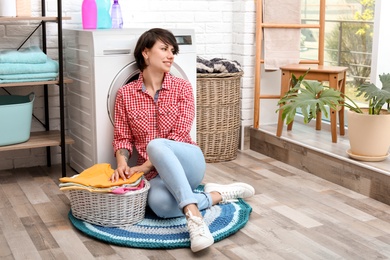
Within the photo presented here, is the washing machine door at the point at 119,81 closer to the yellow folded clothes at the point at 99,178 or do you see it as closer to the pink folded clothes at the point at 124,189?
the yellow folded clothes at the point at 99,178

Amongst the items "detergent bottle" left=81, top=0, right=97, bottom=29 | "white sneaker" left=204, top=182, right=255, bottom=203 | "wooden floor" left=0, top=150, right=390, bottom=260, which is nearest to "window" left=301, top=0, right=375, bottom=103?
"wooden floor" left=0, top=150, right=390, bottom=260

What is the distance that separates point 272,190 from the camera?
314 centimetres

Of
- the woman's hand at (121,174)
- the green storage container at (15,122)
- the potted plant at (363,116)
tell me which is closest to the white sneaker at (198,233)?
the woman's hand at (121,174)

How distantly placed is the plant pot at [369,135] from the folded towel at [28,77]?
5.13ft

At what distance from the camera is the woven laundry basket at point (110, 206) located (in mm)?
2533

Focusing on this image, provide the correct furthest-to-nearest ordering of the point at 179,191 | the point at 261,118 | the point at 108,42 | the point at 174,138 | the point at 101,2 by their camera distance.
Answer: the point at 261,118 → the point at 101,2 → the point at 108,42 → the point at 174,138 → the point at 179,191

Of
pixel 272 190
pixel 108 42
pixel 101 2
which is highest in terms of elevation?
pixel 101 2

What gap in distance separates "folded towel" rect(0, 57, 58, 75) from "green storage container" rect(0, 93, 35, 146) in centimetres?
18

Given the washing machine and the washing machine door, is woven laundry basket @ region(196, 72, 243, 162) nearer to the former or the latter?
the washing machine

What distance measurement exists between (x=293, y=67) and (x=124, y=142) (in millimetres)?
1304

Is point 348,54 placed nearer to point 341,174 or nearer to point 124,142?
point 341,174

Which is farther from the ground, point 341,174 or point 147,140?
point 147,140

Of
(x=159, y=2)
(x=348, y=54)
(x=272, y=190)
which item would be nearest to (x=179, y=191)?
(x=272, y=190)

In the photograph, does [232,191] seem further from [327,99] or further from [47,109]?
[47,109]
